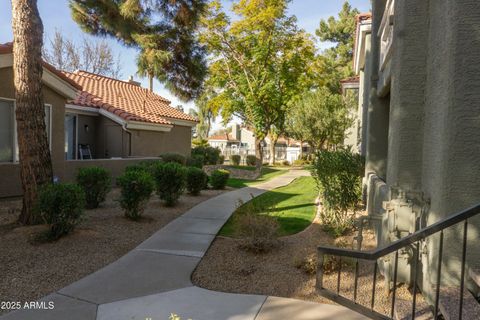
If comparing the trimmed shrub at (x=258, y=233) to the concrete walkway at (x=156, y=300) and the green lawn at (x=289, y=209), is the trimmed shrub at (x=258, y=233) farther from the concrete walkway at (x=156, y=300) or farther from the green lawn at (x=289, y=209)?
the green lawn at (x=289, y=209)

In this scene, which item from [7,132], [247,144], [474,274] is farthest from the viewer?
[247,144]

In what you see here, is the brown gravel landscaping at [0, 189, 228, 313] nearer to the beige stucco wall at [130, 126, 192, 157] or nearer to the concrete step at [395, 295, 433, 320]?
→ the concrete step at [395, 295, 433, 320]

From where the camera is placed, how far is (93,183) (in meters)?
9.41

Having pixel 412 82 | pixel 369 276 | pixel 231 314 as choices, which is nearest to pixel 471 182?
pixel 412 82

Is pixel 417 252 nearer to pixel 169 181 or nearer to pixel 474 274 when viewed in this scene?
pixel 474 274

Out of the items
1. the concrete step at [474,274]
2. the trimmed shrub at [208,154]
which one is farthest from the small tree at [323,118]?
the concrete step at [474,274]

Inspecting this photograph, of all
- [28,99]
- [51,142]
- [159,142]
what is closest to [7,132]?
[51,142]

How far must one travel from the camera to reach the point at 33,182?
23.2ft

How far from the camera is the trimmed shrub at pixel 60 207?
245 inches

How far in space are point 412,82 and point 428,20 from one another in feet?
2.65

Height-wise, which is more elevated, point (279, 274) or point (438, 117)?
point (438, 117)

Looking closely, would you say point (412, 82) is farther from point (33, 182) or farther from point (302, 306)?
point (33, 182)

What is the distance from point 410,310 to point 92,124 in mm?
15417

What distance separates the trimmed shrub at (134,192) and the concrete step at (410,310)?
18.6 feet
